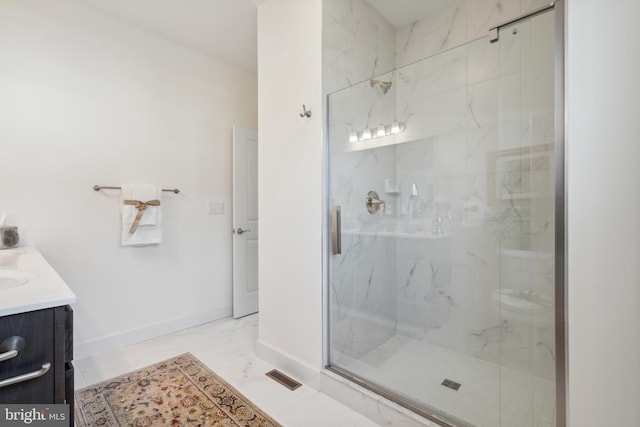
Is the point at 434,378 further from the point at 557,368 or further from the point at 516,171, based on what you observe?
the point at 516,171

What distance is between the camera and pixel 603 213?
3.29 feet

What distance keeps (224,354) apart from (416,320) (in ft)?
4.86

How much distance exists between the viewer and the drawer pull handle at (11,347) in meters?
0.74

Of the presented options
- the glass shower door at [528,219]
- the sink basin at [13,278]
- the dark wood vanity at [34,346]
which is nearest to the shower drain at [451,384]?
the glass shower door at [528,219]

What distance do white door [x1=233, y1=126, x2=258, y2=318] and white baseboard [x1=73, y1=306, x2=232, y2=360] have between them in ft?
0.72

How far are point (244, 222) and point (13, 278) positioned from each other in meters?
2.02

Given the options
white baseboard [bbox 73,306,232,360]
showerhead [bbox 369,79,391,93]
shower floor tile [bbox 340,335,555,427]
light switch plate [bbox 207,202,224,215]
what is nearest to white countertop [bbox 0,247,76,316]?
white baseboard [bbox 73,306,232,360]

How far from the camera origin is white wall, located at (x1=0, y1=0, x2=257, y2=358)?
78.7 inches

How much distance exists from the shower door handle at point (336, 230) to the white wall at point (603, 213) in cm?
111

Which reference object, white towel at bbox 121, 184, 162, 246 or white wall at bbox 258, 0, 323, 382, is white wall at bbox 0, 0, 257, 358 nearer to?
white towel at bbox 121, 184, 162, 246

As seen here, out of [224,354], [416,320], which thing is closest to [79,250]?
[224,354]

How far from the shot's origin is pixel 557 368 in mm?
1107

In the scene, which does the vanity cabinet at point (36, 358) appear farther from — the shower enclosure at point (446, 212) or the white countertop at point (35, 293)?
the shower enclosure at point (446, 212)

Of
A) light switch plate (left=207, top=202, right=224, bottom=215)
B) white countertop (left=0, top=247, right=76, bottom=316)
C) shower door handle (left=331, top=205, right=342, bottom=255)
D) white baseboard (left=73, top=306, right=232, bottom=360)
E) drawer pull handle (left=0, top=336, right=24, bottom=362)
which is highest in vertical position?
light switch plate (left=207, top=202, right=224, bottom=215)
